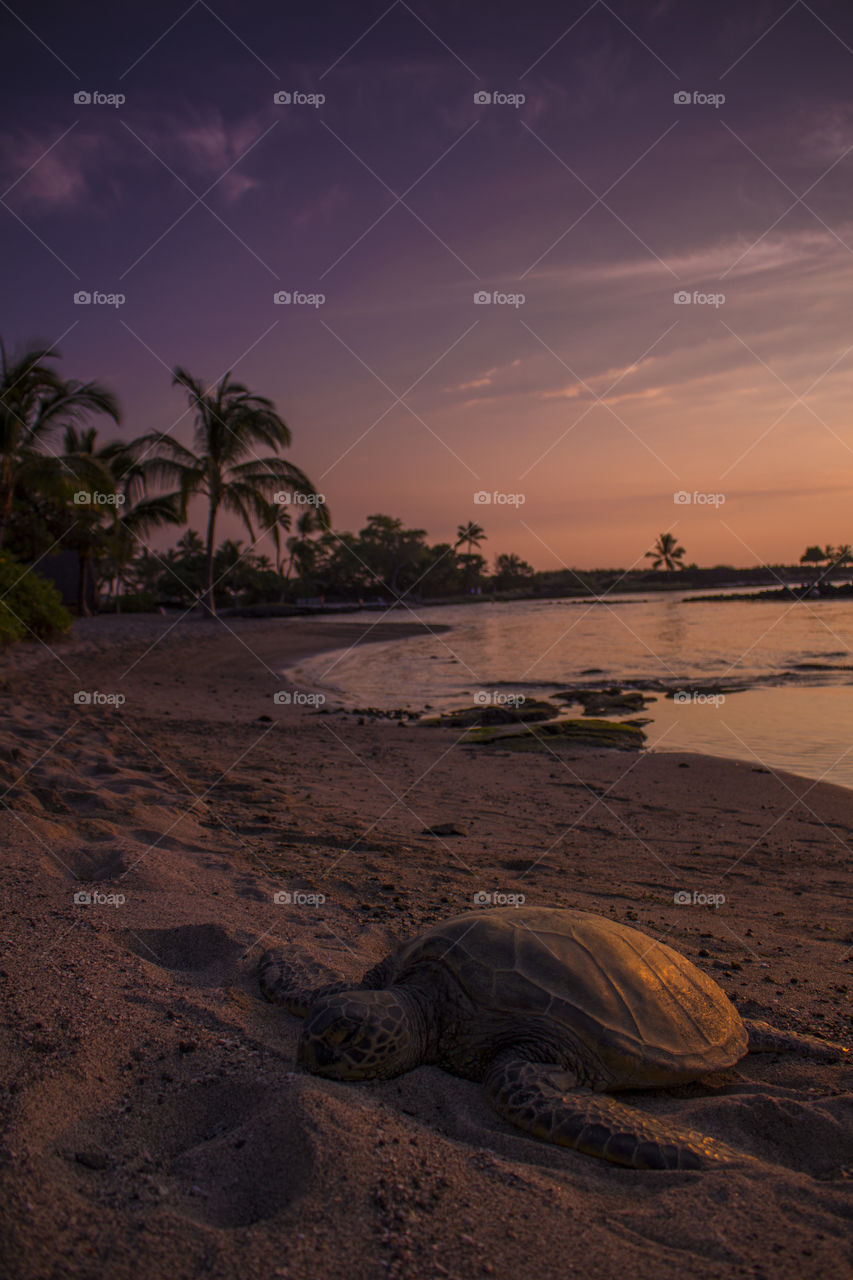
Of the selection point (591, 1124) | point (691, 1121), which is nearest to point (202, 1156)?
point (591, 1124)

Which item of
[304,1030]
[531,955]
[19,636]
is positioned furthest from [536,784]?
[19,636]

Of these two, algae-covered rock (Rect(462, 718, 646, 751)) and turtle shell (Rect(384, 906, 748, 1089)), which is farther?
algae-covered rock (Rect(462, 718, 646, 751))

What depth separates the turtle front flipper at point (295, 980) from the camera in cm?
274

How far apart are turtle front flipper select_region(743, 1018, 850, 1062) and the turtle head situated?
4.52 ft

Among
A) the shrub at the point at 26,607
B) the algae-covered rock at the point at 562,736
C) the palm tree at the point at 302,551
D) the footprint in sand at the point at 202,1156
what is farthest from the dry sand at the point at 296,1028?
the palm tree at the point at 302,551

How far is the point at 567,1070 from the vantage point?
2486 mm

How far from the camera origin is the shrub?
1466 cm

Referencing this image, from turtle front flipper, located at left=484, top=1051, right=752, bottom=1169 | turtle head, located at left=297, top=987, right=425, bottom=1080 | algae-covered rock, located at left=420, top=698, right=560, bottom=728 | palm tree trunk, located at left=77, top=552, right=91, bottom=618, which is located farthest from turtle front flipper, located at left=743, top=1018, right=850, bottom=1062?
palm tree trunk, located at left=77, top=552, right=91, bottom=618

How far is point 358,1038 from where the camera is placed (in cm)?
233

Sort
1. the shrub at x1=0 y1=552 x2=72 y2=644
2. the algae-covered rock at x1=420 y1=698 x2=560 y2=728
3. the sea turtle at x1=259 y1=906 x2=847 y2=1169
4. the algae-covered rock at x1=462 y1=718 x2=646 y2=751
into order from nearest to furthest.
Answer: the sea turtle at x1=259 y1=906 x2=847 y2=1169, the algae-covered rock at x1=462 y1=718 x2=646 y2=751, the algae-covered rock at x1=420 y1=698 x2=560 y2=728, the shrub at x1=0 y1=552 x2=72 y2=644

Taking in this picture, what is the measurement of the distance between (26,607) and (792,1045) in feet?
56.4

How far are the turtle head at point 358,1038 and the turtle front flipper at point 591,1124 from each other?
33 cm

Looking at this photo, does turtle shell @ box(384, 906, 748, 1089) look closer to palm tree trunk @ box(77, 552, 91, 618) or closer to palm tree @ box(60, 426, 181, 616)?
palm tree @ box(60, 426, 181, 616)

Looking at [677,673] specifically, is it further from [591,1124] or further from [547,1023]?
[591,1124]
